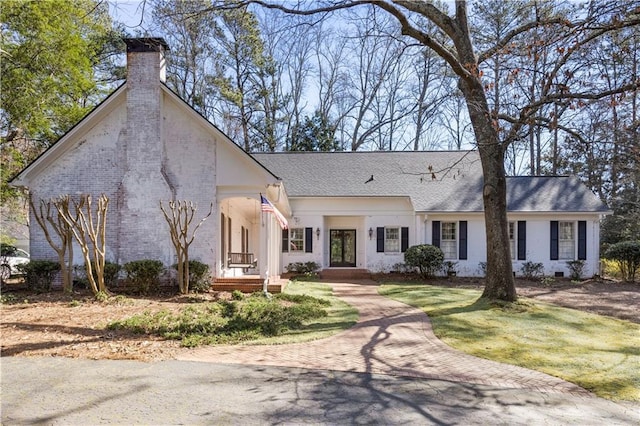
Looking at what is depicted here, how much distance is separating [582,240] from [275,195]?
1459cm

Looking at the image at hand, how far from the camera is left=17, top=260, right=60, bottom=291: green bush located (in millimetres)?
12750

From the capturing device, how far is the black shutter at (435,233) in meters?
20.2

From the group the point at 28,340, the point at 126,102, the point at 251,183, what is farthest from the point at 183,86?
the point at 28,340

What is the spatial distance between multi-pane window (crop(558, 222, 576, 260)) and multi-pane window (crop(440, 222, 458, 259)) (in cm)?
478

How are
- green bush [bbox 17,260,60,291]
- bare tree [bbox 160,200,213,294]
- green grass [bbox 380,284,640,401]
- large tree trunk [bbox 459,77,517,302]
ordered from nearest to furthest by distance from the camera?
green grass [bbox 380,284,640,401]
large tree trunk [bbox 459,77,517,302]
bare tree [bbox 160,200,213,294]
green bush [bbox 17,260,60,291]

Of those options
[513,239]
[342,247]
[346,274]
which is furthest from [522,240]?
[342,247]

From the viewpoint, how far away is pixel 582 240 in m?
19.9

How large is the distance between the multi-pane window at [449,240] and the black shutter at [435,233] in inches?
13.2

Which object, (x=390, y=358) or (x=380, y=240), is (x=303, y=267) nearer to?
(x=380, y=240)

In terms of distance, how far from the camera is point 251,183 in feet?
45.1

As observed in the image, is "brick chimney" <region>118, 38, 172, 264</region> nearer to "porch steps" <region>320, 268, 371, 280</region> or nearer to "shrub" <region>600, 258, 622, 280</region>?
"porch steps" <region>320, 268, 371, 280</region>

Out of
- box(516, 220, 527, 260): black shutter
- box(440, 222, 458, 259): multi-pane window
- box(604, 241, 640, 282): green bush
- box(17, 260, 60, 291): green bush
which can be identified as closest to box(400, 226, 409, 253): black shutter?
box(440, 222, 458, 259): multi-pane window

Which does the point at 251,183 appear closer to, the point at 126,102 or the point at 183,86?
the point at 126,102

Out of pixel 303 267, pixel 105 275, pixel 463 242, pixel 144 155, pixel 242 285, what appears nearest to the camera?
pixel 105 275
